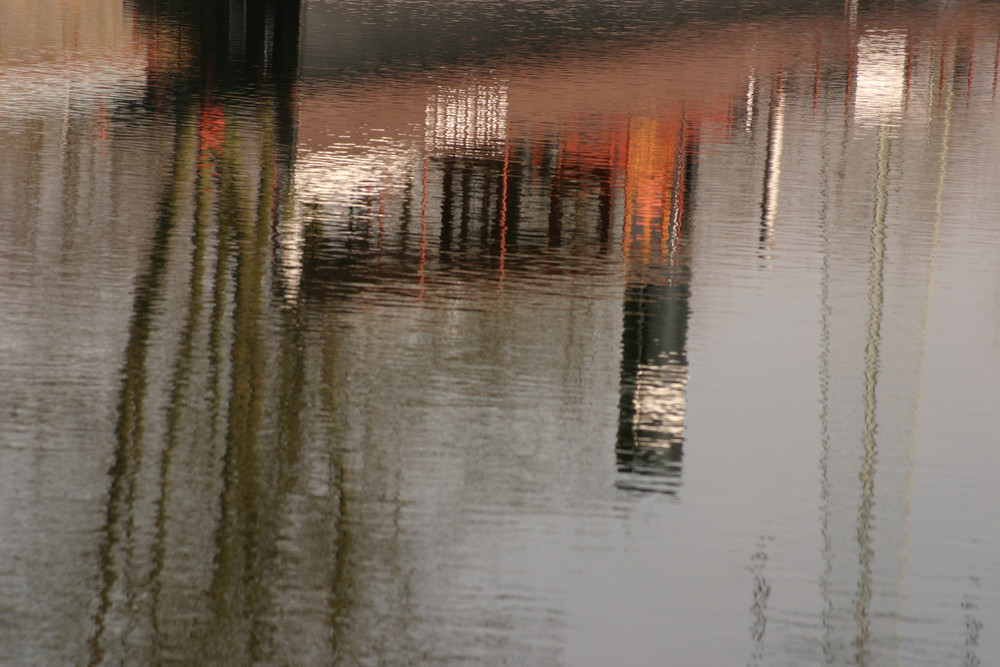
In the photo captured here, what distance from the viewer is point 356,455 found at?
24.3 ft

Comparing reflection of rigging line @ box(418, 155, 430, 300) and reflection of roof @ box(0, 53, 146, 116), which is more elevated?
reflection of roof @ box(0, 53, 146, 116)

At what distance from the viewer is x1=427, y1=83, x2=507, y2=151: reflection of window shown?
57.6 ft

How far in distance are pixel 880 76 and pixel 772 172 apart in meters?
10.8

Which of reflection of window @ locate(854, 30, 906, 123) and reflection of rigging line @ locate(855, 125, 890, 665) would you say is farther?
reflection of window @ locate(854, 30, 906, 123)

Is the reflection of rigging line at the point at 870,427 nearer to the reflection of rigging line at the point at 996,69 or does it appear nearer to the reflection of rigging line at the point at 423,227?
the reflection of rigging line at the point at 423,227

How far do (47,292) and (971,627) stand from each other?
652cm

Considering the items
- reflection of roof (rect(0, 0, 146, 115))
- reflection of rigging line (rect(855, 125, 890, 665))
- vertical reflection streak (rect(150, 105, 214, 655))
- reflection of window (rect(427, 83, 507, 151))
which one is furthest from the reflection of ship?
reflection of roof (rect(0, 0, 146, 115))

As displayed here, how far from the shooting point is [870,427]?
27.2 feet

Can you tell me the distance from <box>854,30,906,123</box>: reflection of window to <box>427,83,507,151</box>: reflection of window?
16.1ft

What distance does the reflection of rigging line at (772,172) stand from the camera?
13156 millimetres

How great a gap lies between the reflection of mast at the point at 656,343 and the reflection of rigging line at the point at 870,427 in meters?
0.88

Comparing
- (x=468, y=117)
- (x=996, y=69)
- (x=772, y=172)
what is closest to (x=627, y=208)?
(x=772, y=172)

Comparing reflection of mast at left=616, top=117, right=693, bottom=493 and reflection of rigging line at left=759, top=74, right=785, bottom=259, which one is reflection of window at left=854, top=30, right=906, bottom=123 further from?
reflection of mast at left=616, top=117, right=693, bottom=493

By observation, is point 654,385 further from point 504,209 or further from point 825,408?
point 504,209
